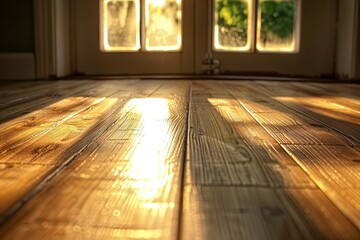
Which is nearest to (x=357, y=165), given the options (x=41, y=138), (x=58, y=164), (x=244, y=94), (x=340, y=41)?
(x=58, y=164)

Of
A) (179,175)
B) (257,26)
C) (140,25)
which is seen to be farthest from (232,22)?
(179,175)

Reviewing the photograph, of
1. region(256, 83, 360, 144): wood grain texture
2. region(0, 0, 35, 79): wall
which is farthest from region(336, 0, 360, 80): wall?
region(0, 0, 35, 79): wall

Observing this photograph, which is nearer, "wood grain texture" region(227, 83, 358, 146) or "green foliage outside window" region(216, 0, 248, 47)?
"wood grain texture" region(227, 83, 358, 146)

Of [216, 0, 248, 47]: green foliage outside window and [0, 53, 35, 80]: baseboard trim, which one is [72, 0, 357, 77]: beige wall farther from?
[0, 53, 35, 80]: baseboard trim

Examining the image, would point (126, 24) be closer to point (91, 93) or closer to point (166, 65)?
point (166, 65)

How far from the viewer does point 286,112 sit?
142 centimetres

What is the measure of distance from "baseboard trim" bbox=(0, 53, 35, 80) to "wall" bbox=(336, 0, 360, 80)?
6.21ft

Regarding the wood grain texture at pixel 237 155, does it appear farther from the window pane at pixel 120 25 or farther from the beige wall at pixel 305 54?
the window pane at pixel 120 25

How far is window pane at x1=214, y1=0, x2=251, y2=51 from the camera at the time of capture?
3.19 m

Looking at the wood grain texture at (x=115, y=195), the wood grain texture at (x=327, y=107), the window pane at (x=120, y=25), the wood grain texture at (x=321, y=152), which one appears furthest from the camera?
the window pane at (x=120, y=25)

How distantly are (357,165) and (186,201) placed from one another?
0.33m

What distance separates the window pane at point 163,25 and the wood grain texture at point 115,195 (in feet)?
7.51

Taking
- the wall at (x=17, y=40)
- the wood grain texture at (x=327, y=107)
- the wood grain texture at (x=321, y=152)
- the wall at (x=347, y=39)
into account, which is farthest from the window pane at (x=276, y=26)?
the wood grain texture at (x=321, y=152)

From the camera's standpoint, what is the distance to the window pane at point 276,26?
320 cm
